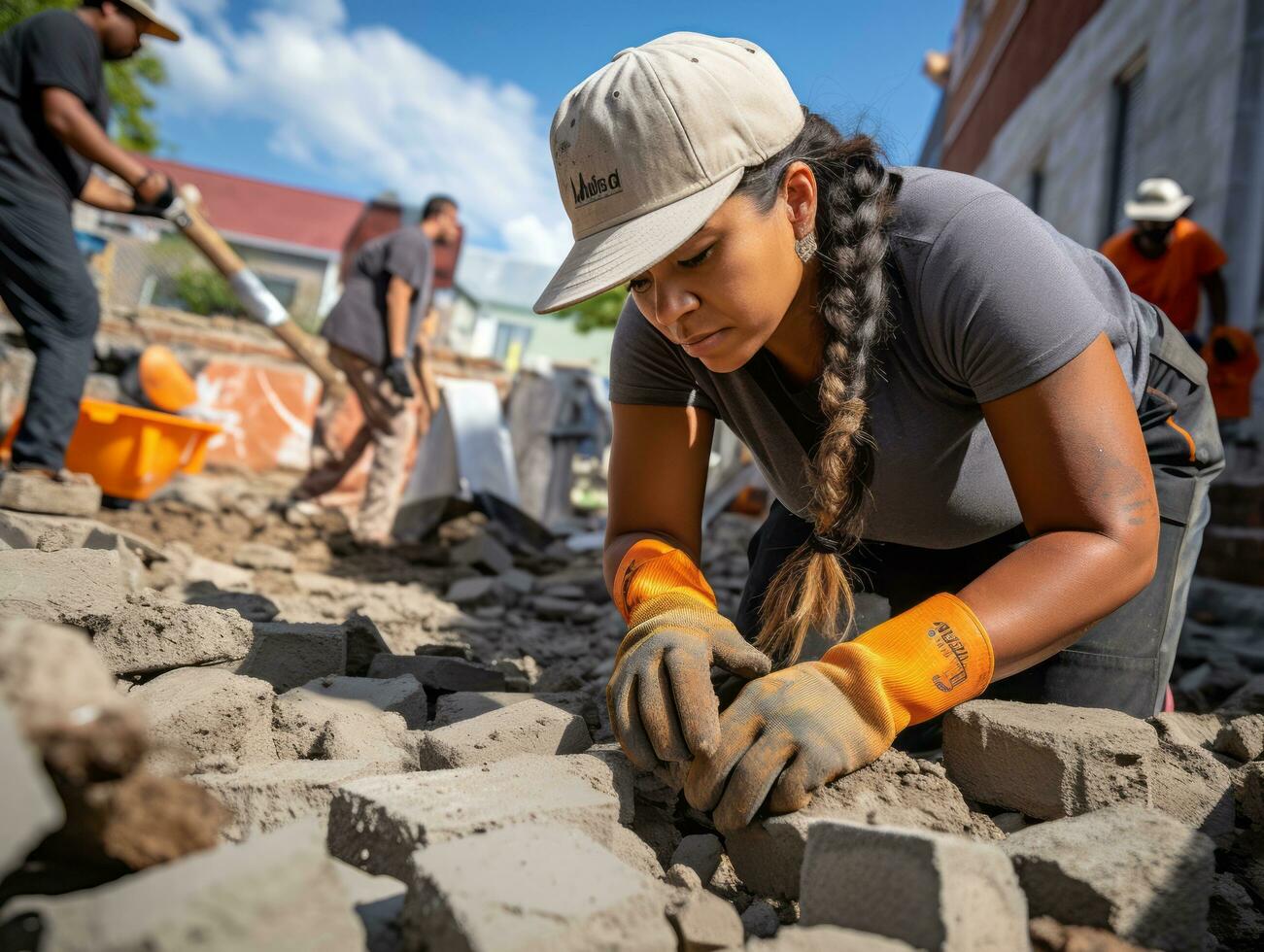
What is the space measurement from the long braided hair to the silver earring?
24 mm

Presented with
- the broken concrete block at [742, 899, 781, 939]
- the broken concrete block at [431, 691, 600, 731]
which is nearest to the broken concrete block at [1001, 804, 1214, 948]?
the broken concrete block at [742, 899, 781, 939]

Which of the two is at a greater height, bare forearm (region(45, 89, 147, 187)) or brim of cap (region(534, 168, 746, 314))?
bare forearm (region(45, 89, 147, 187))

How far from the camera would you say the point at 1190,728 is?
6.64 feet

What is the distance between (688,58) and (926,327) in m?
0.62

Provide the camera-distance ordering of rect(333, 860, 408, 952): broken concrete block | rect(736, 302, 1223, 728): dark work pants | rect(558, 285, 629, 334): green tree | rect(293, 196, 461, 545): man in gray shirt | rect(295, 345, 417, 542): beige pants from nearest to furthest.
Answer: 1. rect(333, 860, 408, 952): broken concrete block
2. rect(736, 302, 1223, 728): dark work pants
3. rect(293, 196, 461, 545): man in gray shirt
4. rect(295, 345, 417, 542): beige pants
5. rect(558, 285, 629, 334): green tree

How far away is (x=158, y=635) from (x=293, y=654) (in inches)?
13.1

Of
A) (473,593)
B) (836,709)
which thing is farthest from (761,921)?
(473,593)

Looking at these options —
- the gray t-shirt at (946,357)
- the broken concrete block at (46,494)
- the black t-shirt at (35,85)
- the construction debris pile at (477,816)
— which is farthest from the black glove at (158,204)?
the gray t-shirt at (946,357)

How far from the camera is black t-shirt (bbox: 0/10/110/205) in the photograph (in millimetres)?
3264

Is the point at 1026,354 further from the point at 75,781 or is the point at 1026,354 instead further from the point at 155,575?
the point at 155,575

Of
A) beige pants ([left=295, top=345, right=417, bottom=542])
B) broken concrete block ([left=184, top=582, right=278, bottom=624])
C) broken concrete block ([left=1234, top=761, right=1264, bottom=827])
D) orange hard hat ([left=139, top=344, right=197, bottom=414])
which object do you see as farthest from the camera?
beige pants ([left=295, top=345, right=417, bottom=542])

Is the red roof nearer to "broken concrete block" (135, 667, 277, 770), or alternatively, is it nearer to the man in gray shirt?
the man in gray shirt

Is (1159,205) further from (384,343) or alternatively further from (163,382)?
(163,382)

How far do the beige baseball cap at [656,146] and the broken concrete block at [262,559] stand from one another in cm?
295
